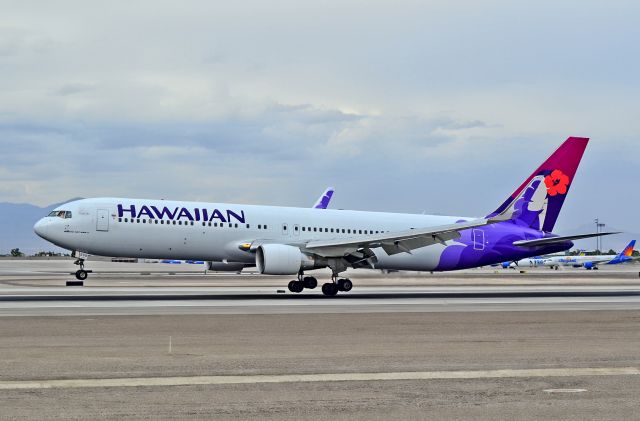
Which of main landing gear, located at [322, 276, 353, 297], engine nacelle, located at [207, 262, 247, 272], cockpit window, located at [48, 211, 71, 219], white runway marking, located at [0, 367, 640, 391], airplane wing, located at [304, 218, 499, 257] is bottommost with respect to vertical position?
white runway marking, located at [0, 367, 640, 391]

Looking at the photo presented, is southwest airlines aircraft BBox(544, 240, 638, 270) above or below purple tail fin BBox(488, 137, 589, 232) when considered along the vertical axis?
below

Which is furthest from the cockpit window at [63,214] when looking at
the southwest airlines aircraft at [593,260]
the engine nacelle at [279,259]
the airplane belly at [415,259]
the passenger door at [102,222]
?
the southwest airlines aircraft at [593,260]

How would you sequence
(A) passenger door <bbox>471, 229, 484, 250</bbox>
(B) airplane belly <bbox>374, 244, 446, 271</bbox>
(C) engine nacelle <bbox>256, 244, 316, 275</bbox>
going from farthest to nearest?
(A) passenger door <bbox>471, 229, 484, 250</bbox> → (B) airplane belly <bbox>374, 244, 446, 271</bbox> → (C) engine nacelle <bbox>256, 244, 316, 275</bbox>

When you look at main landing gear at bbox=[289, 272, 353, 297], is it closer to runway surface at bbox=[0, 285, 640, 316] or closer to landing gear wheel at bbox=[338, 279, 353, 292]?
landing gear wheel at bbox=[338, 279, 353, 292]

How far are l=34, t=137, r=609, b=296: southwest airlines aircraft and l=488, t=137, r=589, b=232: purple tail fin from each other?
1855 millimetres

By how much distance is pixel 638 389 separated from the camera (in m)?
12.8

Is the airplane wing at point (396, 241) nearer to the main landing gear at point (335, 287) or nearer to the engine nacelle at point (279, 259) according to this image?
the engine nacelle at point (279, 259)

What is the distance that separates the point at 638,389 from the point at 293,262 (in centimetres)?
2653

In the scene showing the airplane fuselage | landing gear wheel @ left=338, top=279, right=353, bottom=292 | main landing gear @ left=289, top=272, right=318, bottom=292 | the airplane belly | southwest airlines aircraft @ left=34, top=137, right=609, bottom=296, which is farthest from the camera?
the airplane belly

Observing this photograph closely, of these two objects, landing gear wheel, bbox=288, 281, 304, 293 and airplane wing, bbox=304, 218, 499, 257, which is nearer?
airplane wing, bbox=304, 218, 499, 257

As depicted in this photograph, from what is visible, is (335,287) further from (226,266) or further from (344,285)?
(226,266)

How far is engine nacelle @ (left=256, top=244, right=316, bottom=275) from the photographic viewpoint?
3828cm

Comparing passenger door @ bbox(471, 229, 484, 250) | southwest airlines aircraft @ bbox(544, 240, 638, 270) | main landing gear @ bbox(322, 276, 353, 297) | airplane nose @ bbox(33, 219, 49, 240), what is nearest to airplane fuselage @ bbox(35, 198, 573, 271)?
airplane nose @ bbox(33, 219, 49, 240)

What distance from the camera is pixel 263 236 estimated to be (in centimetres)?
4153
